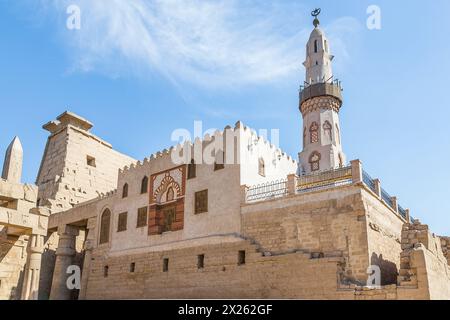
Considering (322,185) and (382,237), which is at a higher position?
(322,185)

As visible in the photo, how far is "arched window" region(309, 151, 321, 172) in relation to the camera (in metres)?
26.5

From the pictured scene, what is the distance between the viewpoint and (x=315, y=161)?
1053 inches

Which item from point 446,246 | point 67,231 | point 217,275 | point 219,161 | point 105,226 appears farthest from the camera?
point 67,231

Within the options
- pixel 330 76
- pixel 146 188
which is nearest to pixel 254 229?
pixel 146 188

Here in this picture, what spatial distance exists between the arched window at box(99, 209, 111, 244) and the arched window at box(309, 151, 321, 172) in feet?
40.9

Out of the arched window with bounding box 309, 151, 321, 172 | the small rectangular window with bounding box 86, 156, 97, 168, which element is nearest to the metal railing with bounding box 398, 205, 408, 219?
the arched window with bounding box 309, 151, 321, 172

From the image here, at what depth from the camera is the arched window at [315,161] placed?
26.5 m

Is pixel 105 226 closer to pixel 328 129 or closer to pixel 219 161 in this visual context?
pixel 219 161

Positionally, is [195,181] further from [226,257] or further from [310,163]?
[310,163]

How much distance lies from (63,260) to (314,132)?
16893 millimetres

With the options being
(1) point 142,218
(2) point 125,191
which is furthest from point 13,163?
(2) point 125,191

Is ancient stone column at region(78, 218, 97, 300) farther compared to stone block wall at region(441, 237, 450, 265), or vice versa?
ancient stone column at region(78, 218, 97, 300)

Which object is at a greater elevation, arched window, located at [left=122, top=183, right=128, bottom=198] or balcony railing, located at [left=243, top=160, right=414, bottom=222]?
arched window, located at [left=122, top=183, right=128, bottom=198]

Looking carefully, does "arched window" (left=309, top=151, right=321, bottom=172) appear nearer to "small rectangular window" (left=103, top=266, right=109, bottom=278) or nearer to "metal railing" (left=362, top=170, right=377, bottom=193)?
"metal railing" (left=362, top=170, right=377, bottom=193)
